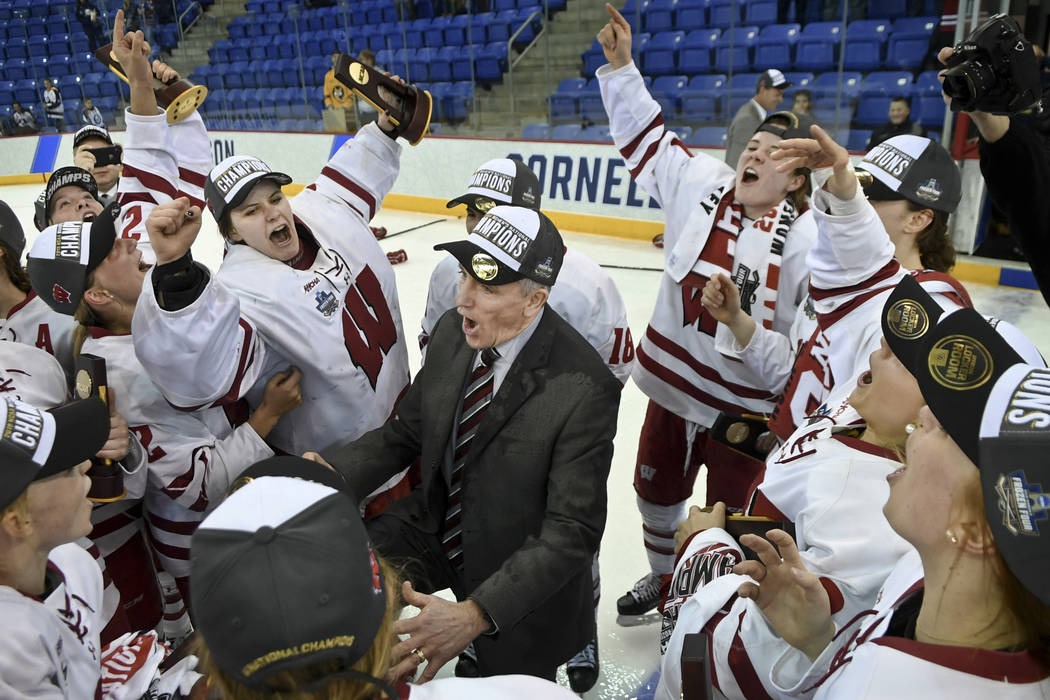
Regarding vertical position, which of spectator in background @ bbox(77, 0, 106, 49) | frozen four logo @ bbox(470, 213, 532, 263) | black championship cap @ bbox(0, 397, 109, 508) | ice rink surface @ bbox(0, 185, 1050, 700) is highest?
spectator in background @ bbox(77, 0, 106, 49)

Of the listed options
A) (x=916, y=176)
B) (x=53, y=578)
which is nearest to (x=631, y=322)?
(x=916, y=176)

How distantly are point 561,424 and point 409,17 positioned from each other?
11.9 m

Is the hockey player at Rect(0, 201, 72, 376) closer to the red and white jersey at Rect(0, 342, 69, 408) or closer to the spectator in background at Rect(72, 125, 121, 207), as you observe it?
the red and white jersey at Rect(0, 342, 69, 408)

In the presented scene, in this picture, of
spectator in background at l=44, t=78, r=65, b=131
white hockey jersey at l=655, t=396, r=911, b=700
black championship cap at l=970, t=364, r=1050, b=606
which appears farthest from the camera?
spectator in background at l=44, t=78, r=65, b=131

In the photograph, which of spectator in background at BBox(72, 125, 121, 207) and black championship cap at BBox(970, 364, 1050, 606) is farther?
spectator in background at BBox(72, 125, 121, 207)

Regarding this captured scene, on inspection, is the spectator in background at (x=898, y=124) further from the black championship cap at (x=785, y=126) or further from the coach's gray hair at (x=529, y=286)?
the coach's gray hair at (x=529, y=286)

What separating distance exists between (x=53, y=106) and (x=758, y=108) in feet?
44.4

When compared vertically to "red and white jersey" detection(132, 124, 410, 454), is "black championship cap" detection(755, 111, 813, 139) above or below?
above

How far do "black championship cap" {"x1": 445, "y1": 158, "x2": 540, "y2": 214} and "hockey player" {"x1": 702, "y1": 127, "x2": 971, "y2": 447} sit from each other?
2.74 ft

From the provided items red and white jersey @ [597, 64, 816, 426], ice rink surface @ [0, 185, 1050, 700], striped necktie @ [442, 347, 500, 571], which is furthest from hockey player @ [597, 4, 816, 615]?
striped necktie @ [442, 347, 500, 571]

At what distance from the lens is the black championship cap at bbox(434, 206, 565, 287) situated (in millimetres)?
1741

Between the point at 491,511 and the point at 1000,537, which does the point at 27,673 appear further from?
the point at 1000,537

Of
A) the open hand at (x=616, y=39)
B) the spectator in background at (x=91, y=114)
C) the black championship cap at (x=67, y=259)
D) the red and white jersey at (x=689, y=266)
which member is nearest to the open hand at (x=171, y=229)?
the black championship cap at (x=67, y=259)

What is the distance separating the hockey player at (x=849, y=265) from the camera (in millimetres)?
1846
